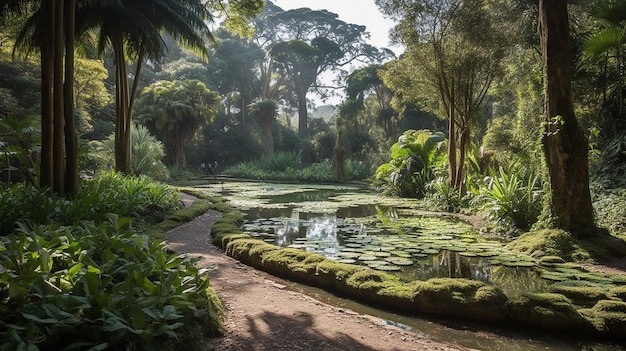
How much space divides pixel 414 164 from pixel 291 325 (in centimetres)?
1303

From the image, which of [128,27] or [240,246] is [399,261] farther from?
[128,27]

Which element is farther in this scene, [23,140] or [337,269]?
[23,140]

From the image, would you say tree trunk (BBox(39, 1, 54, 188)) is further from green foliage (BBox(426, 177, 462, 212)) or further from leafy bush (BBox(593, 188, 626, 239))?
green foliage (BBox(426, 177, 462, 212))

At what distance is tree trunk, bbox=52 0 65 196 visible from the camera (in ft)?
21.3

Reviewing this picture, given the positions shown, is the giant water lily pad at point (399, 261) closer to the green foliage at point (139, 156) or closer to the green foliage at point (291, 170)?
the green foliage at point (139, 156)

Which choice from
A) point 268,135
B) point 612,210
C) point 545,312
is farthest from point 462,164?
point 268,135

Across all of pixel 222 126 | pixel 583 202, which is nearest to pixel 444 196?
pixel 583 202

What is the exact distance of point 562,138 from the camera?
20.0 ft

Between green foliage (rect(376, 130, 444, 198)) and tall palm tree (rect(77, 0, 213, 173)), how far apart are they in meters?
8.88

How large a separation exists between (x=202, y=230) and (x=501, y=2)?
9.92 meters

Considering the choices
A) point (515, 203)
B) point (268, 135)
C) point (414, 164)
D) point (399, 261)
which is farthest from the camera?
point (268, 135)

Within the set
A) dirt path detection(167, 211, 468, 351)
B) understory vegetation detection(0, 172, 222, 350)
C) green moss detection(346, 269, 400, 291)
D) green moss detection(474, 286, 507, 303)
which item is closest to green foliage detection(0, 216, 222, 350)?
understory vegetation detection(0, 172, 222, 350)

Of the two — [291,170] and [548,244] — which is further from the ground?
[291,170]

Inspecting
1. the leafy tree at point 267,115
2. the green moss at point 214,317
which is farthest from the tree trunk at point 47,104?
the leafy tree at point 267,115
